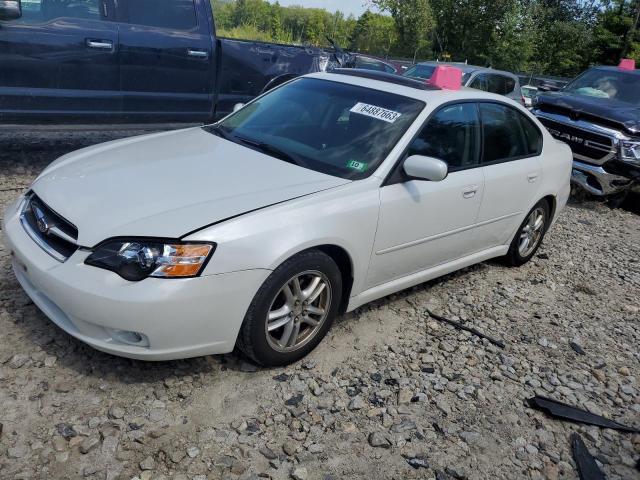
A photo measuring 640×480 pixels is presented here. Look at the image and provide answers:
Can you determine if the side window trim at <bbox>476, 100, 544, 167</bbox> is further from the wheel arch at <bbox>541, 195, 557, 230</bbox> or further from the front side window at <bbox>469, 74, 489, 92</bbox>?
the front side window at <bbox>469, 74, 489, 92</bbox>

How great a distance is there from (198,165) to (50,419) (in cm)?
155

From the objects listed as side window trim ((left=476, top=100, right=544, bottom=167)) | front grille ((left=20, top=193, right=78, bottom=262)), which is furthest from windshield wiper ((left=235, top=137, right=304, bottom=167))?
side window trim ((left=476, top=100, right=544, bottom=167))

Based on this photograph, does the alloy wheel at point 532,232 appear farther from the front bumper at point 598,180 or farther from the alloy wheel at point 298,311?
the front bumper at point 598,180

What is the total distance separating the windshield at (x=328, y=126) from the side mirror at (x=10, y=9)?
91.9 inches

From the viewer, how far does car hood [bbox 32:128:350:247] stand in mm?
2789

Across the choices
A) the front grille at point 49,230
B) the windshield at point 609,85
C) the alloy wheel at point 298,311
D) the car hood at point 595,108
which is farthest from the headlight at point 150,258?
the windshield at point 609,85

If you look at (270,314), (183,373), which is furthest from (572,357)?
(183,373)

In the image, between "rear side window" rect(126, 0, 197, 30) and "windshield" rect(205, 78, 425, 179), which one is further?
"rear side window" rect(126, 0, 197, 30)

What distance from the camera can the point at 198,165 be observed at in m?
3.41

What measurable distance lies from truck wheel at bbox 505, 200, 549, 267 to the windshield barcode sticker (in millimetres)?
1874

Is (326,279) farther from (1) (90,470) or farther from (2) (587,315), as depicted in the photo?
(2) (587,315)

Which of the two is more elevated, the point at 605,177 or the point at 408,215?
the point at 408,215

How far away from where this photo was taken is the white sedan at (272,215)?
271 centimetres

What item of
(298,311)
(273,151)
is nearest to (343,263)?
(298,311)
